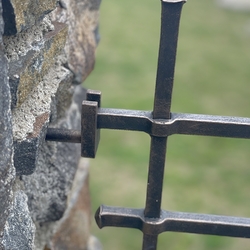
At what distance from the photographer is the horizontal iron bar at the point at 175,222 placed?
962 millimetres

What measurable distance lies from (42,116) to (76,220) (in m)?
0.43

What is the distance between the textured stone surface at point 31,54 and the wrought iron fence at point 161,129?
9 centimetres

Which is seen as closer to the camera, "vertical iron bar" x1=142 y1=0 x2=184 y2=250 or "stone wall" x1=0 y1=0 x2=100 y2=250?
"stone wall" x1=0 y1=0 x2=100 y2=250

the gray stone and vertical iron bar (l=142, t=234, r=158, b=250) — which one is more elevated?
the gray stone

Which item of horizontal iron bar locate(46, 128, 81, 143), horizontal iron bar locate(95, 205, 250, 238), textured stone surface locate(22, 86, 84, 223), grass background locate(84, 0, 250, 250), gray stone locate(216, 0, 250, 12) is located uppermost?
gray stone locate(216, 0, 250, 12)

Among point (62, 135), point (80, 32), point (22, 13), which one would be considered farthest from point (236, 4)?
point (22, 13)

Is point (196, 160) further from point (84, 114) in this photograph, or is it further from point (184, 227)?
point (84, 114)

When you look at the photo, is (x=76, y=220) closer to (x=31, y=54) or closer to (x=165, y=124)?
(x=165, y=124)

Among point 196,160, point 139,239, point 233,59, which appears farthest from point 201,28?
point 139,239

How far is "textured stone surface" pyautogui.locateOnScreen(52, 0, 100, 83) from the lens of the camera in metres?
0.93

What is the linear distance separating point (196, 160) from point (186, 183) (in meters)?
0.18

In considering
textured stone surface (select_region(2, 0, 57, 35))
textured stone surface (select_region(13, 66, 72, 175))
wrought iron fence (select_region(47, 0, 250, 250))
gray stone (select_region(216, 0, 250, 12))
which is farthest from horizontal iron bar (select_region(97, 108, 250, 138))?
gray stone (select_region(216, 0, 250, 12))

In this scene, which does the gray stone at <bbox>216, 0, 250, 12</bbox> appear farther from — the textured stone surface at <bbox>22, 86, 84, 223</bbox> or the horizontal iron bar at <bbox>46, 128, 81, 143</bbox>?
the horizontal iron bar at <bbox>46, 128, 81, 143</bbox>

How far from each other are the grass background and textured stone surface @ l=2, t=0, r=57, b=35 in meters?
1.36
